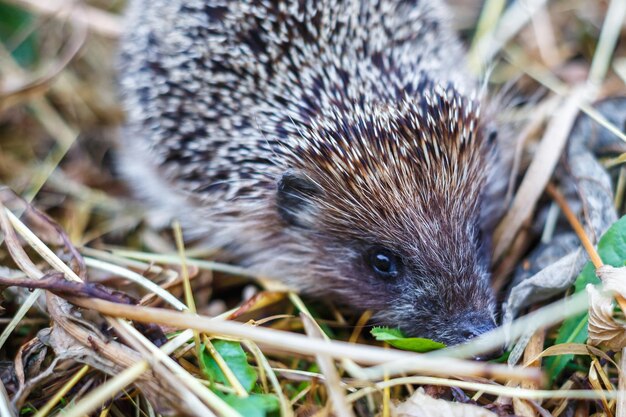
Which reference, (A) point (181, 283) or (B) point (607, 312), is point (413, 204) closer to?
(B) point (607, 312)

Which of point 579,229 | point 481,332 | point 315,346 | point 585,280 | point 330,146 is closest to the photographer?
point 315,346

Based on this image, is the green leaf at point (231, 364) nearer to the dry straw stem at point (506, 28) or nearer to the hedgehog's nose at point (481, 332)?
the hedgehog's nose at point (481, 332)

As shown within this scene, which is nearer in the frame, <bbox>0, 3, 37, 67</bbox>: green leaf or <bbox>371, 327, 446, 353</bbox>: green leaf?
<bbox>371, 327, 446, 353</bbox>: green leaf

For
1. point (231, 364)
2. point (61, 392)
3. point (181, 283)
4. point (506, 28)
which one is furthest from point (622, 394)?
point (506, 28)

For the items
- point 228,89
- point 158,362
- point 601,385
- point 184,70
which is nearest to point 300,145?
point 228,89

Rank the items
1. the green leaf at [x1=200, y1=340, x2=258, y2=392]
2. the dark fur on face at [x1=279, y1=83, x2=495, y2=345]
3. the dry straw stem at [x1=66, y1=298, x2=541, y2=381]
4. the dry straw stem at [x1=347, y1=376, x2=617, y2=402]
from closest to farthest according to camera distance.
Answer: the dry straw stem at [x1=66, y1=298, x2=541, y2=381] → the dry straw stem at [x1=347, y1=376, x2=617, y2=402] → the green leaf at [x1=200, y1=340, x2=258, y2=392] → the dark fur on face at [x1=279, y1=83, x2=495, y2=345]

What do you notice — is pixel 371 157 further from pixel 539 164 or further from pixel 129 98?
pixel 129 98

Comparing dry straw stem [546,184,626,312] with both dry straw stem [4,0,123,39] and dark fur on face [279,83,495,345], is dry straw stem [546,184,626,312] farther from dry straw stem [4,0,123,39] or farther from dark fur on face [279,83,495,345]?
dry straw stem [4,0,123,39]

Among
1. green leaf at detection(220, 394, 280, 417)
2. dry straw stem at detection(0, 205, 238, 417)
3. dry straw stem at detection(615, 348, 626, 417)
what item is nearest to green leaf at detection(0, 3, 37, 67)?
dry straw stem at detection(0, 205, 238, 417)
